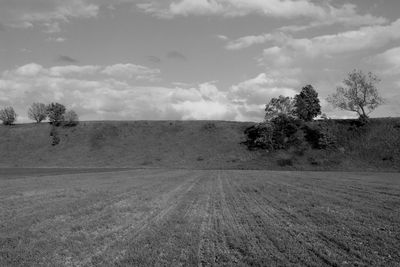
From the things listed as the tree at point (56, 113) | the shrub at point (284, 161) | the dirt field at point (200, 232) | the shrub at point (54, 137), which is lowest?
the shrub at point (284, 161)

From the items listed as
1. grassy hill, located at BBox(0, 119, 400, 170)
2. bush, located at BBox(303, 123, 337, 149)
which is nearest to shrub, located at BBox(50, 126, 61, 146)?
grassy hill, located at BBox(0, 119, 400, 170)

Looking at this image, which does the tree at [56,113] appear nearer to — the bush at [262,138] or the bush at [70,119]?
→ the bush at [70,119]

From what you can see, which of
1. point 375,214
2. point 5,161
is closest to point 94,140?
point 5,161

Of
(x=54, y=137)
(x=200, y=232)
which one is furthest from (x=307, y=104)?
(x=200, y=232)

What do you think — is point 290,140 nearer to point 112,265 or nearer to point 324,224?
point 324,224

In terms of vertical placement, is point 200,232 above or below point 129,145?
below

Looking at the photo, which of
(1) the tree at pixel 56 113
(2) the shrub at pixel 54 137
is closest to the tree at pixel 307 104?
(2) the shrub at pixel 54 137

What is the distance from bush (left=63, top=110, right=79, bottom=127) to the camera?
391 feet

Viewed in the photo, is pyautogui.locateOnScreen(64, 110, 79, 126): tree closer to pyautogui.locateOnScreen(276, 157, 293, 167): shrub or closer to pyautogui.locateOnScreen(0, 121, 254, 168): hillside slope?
pyautogui.locateOnScreen(0, 121, 254, 168): hillside slope

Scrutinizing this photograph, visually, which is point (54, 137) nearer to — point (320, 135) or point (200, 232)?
point (320, 135)

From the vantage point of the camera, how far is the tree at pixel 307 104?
3752 inches

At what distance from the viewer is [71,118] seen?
120 metres

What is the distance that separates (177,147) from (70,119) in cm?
4152

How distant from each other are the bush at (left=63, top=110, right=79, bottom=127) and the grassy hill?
254cm
